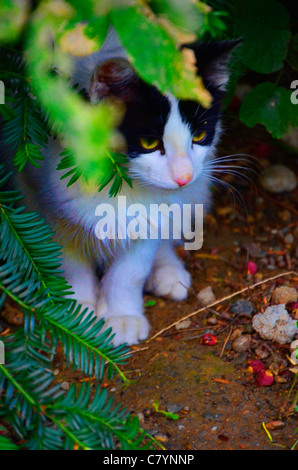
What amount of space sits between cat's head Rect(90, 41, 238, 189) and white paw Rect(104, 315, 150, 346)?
45 cm

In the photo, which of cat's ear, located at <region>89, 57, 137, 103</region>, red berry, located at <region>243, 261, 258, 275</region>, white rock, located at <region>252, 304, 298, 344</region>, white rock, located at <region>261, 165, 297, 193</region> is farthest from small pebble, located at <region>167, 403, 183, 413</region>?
white rock, located at <region>261, 165, 297, 193</region>

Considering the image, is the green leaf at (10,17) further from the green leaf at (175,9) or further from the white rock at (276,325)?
the white rock at (276,325)

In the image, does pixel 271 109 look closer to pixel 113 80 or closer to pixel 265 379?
pixel 113 80

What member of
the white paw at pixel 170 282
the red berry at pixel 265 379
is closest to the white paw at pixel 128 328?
the white paw at pixel 170 282

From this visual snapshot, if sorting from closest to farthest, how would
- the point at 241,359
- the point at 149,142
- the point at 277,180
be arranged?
the point at 149,142 → the point at 241,359 → the point at 277,180

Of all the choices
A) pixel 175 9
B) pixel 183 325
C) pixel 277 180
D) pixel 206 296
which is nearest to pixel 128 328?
pixel 183 325

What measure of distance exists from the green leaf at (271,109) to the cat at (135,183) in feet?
0.39

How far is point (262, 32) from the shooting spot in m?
1.52

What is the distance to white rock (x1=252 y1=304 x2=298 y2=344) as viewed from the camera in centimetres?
138

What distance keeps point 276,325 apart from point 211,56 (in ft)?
2.30

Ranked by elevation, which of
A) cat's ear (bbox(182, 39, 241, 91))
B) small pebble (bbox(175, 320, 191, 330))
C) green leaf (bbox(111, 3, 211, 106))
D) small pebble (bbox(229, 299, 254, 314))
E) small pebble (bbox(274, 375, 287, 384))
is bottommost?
small pebble (bbox(175, 320, 191, 330))

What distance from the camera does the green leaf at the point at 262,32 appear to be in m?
1.51

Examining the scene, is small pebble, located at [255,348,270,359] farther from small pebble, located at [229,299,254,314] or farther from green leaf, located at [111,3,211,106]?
green leaf, located at [111,3,211,106]

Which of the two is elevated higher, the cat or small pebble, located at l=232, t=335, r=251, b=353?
the cat
